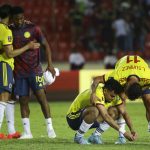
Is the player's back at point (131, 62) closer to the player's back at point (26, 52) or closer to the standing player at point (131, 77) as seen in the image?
the standing player at point (131, 77)

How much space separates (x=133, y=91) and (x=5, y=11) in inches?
97.7

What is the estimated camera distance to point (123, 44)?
23844 mm

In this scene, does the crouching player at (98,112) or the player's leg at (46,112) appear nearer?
the crouching player at (98,112)

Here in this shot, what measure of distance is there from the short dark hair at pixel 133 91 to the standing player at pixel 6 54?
1.96 metres

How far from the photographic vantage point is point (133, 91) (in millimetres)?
10047

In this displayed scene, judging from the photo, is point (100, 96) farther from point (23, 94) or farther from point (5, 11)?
point (5, 11)

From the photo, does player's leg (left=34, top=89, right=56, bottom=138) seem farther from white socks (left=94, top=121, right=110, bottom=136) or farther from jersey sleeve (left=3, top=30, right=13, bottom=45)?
white socks (left=94, top=121, right=110, bottom=136)

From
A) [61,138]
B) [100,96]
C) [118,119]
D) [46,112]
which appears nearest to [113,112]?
[118,119]

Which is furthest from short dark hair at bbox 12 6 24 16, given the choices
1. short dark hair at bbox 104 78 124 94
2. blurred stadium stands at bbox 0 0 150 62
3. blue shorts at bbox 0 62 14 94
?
blurred stadium stands at bbox 0 0 150 62

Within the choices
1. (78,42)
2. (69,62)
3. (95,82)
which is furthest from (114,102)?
(78,42)

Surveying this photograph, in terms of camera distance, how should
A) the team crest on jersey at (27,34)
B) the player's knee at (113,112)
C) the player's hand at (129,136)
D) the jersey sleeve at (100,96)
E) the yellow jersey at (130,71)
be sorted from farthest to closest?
the team crest on jersey at (27,34)
the yellow jersey at (130,71)
the player's knee at (113,112)
the jersey sleeve at (100,96)
the player's hand at (129,136)

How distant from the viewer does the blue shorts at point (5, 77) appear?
11344mm

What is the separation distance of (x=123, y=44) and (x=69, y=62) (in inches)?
76.3

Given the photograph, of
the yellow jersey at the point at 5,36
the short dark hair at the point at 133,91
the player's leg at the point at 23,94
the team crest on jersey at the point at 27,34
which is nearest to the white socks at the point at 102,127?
the short dark hair at the point at 133,91
